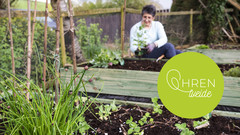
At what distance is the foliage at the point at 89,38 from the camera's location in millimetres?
4602

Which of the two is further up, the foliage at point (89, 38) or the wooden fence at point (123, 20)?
the wooden fence at point (123, 20)

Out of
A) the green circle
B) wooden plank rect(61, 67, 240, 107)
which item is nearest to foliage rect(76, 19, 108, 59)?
wooden plank rect(61, 67, 240, 107)

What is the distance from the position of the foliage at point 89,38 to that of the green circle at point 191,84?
3.63m

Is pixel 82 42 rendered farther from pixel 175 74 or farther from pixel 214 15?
pixel 214 15

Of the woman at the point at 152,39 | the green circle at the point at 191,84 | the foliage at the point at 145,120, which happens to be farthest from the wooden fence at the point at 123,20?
the foliage at the point at 145,120

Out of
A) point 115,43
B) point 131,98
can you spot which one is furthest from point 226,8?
point 131,98

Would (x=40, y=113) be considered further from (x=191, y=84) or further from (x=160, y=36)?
(x=160, y=36)

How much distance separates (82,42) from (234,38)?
7101 mm

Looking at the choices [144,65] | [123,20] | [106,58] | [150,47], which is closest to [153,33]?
[150,47]

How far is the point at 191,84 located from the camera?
0.97 metres

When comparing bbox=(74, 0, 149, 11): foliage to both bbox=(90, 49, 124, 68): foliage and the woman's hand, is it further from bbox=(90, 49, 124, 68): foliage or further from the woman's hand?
bbox=(90, 49, 124, 68): foliage

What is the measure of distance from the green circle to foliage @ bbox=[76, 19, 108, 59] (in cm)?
363

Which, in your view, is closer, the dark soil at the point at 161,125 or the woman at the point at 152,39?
the dark soil at the point at 161,125

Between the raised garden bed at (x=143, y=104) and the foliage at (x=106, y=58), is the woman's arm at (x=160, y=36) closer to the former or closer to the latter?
the raised garden bed at (x=143, y=104)
